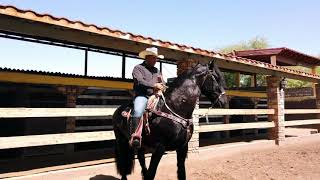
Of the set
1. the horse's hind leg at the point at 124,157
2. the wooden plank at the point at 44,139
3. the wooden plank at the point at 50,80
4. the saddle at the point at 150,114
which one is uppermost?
the wooden plank at the point at 50,80

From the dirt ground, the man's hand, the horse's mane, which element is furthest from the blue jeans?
the dirt ground

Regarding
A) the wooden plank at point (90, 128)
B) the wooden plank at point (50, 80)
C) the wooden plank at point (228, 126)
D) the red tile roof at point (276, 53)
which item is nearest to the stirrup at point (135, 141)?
the wooden plank at point (50, 80)

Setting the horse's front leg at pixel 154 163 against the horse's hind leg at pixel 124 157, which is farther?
→ the horse's hind leg at pixel 124 157

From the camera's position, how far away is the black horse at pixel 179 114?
590 cm

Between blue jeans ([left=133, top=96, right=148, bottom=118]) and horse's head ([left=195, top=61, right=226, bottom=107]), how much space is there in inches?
42.5

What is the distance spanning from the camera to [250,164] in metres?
9.66

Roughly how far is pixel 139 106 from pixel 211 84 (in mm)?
1414

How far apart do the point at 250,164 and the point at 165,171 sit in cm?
253

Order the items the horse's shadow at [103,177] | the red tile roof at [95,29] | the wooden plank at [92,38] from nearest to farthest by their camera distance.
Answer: the red tile roof at [95,29], the wooden plank at [92,38], the horse's shadow at [103,177]

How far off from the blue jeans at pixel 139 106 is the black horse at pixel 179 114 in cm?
23

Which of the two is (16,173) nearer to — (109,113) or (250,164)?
(109,113)

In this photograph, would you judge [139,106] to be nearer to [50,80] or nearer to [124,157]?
[124,157]

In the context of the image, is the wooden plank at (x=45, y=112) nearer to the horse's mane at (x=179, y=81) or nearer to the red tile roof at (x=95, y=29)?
the red tile roof at (x=95, y=29)

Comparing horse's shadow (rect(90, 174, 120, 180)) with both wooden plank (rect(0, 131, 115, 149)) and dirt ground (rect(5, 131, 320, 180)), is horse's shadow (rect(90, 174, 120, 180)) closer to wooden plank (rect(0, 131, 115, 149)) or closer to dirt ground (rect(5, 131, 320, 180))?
dirt ground (rect(5, 131, 320, 180))
